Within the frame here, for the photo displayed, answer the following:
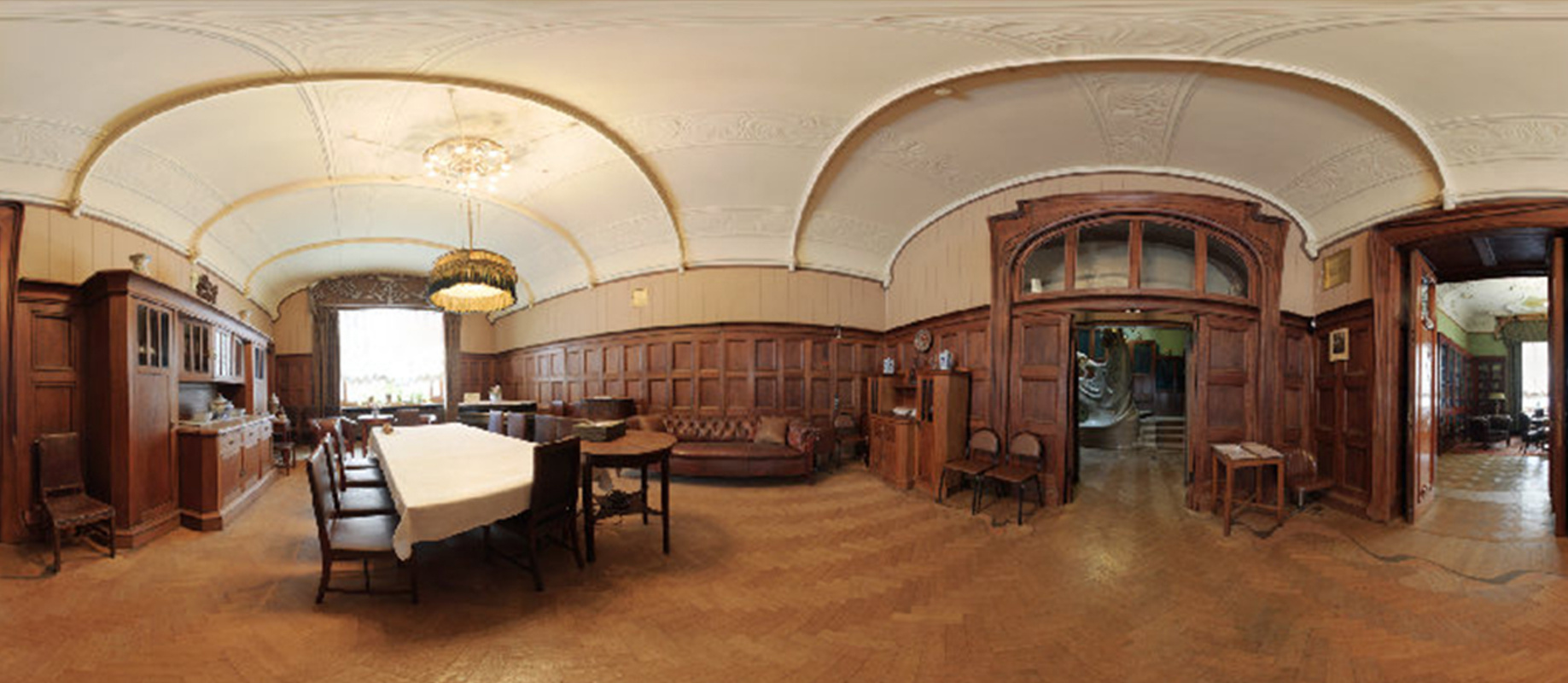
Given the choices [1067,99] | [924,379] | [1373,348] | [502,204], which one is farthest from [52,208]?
[1373,348]

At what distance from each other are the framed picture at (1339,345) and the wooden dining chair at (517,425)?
28.8 ft

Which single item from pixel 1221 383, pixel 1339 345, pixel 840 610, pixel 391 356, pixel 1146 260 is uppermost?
pixel 1146 260

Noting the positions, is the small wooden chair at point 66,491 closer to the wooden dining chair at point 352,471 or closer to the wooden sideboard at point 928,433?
Answer: the wooden dining chair at point 352,471

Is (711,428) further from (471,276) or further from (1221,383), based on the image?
(1221,383)

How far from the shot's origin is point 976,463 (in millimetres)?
6312

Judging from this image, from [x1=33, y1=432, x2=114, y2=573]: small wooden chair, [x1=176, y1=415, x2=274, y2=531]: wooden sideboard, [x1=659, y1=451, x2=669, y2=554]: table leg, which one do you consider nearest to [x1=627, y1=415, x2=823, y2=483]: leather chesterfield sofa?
[x1=659, y1=451, x2=669, y2=554]: table leg

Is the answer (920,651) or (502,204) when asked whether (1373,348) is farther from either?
(502,204)

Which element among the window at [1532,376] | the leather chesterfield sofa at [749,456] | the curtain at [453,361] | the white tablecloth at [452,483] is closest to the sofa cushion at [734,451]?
the leather chesterfield sofa at [749,456]

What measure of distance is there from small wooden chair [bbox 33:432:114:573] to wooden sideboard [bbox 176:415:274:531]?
557 millimetres

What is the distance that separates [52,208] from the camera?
503cm

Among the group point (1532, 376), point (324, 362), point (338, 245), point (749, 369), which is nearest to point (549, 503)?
point (749, 369)

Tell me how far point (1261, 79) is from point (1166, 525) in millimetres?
3905

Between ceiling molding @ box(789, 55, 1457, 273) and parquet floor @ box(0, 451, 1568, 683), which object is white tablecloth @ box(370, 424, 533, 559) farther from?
ceiling molding @ box(789, 55, 1457, 273)

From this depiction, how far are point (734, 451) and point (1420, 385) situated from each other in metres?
7.26
